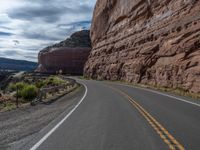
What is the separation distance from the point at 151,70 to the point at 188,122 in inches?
1294

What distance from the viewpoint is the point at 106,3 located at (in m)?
85.8

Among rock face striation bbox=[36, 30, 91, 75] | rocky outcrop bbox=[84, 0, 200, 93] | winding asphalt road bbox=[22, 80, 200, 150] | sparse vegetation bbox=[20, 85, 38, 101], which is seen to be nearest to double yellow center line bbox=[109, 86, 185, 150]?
winding asphalt road bbox=[22, 80, 200, 150]

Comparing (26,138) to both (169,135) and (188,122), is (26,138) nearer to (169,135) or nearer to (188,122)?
(169,135)

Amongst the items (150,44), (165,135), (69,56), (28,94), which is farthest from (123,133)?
(69,56)

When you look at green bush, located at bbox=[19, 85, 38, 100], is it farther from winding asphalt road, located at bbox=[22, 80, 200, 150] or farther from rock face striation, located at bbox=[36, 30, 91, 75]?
rock face striation, located at bbox=[36, 30, 91, 75]

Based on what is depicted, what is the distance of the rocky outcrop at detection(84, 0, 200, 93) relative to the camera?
33594 millimetres

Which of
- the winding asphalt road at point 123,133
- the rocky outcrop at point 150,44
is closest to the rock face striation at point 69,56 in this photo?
the rocky outcrop at point 150,44

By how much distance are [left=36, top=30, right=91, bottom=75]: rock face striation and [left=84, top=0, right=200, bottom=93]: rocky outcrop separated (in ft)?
131

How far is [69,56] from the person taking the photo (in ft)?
424

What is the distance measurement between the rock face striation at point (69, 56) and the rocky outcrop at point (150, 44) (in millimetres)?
39824

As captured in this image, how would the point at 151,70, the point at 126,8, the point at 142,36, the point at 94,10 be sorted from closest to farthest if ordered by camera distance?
1. the point at 151,70
2. the point at 142,36
3. the point at 126,8
4. the point at 94,10

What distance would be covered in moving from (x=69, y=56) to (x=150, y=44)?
275 feet

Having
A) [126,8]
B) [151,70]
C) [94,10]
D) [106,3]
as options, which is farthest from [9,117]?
[94,10]

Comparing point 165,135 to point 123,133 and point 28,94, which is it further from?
point 28,94
